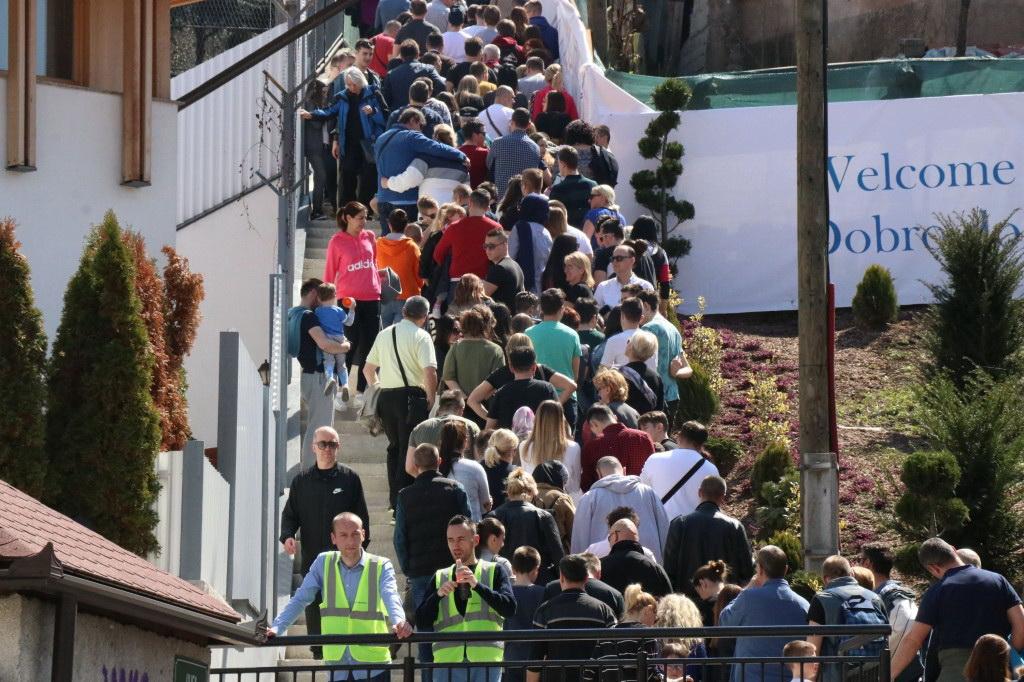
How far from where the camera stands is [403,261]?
17219mm

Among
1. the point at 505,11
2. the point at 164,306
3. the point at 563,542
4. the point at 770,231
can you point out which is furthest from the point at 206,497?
the point at 505,11

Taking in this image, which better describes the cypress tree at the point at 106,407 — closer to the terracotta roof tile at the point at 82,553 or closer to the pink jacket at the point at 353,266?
the terracotta roof tile at the point at 82,553

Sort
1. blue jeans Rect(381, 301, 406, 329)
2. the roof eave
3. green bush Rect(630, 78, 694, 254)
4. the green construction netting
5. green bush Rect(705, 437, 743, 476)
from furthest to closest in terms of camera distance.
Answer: the green construction netting, green bush Rect(630, 78, 694, 254), green bush Rect(705, 437, 743, 476), blue jeans Rect(381, 301, 406, 329), the roof eave

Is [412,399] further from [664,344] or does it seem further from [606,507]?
[606,507]

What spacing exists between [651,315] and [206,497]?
18.4 feet

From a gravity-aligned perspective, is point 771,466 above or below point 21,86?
below

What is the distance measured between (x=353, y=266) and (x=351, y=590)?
6.08 meters

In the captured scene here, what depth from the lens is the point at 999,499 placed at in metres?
16.6

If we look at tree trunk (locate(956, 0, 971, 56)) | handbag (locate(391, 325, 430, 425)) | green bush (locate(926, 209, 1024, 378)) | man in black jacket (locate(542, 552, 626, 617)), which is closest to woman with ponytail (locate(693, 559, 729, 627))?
man in black jacket (locate(542, 552, 626, 617))

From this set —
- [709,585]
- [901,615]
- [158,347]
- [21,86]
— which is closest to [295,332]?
[21,86]

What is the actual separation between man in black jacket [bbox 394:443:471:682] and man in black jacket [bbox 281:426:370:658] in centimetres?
49

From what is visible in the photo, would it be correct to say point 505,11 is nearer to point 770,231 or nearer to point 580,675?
point 770,231

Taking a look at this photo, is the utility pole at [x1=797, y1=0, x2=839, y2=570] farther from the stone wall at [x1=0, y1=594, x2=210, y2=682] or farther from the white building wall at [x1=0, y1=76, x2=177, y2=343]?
the stone wall at [x1=0, y1=594, x2=210, y2=682]

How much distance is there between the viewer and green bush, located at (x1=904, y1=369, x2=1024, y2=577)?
16.5 meters
